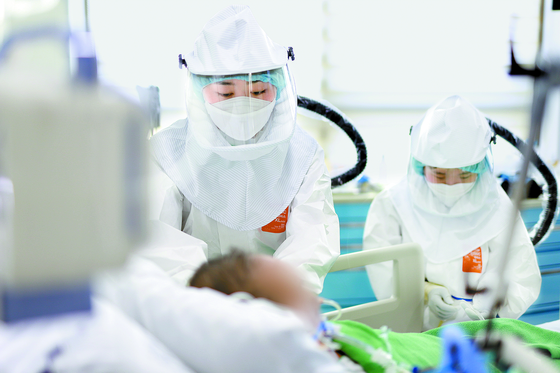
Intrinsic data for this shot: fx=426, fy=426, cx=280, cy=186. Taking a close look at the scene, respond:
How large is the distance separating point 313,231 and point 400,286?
377mm

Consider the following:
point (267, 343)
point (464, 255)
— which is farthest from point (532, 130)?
point (464, 255)

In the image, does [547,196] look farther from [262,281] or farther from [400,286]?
[262,281]

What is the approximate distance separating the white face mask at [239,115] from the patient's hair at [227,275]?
0.87 meters

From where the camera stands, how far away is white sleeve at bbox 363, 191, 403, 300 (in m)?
1.95

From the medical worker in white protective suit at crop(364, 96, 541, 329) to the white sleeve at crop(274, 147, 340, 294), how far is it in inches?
20.3

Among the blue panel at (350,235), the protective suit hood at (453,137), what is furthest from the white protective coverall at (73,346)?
the blue panel at (350,235)

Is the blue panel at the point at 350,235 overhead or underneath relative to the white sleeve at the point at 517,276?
underneath

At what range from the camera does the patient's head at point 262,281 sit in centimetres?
67

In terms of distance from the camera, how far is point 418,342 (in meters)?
0.98

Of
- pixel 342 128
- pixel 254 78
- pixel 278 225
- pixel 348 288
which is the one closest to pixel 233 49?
pixel 254 78

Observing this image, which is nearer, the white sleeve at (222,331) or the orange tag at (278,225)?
the white sleeve at (222,331)

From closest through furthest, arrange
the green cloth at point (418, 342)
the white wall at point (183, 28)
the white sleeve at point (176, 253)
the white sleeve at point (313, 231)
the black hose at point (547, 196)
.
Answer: the green cloth at point (418, 342) < the white sleeve at point (176, 253) < the white sleeve at point (313, 231) < the white wall at point (183, 28) < the black hose at point (547, 196)

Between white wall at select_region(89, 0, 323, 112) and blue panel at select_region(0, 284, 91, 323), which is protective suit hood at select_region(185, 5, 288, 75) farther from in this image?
blue panel at select_region(0, 284, 91, 323)

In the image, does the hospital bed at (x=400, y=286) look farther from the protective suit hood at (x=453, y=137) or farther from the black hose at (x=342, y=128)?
the black hose at (x=342, y=128)
